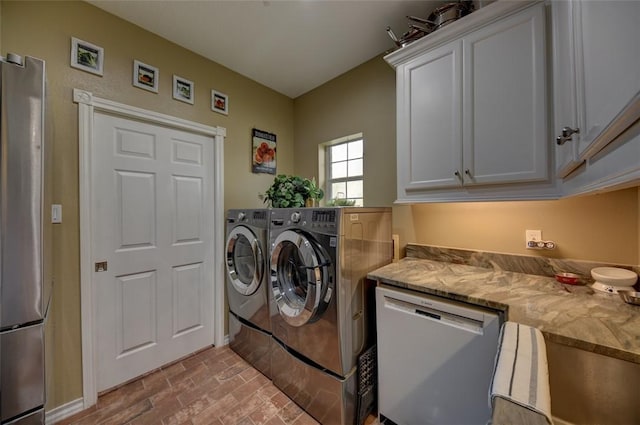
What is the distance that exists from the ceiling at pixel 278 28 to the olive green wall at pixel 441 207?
0.97 ft

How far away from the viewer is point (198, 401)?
5.41ft

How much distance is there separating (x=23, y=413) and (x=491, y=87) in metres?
→ 2.70

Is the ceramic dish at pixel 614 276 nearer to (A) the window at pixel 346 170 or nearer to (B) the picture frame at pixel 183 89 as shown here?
(A) the window at pixel 346 170

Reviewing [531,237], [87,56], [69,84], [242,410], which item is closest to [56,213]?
[69,84]

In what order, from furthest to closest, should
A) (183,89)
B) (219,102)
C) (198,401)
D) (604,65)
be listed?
(219,102) < (183,89) < (198,401) < (604,65)

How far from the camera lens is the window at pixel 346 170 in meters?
2.51

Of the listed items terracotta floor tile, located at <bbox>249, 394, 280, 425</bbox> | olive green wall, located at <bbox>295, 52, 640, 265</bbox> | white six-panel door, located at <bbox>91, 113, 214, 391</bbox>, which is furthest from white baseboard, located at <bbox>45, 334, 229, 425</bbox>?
olive green wall, located at <bbox>295, 52, 640, 265</bbox>

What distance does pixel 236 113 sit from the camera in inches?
96.3

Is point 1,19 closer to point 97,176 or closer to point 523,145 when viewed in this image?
point 97,176

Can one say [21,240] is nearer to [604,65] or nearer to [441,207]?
[604,65]

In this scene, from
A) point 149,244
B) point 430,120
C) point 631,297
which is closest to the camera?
point 631,297

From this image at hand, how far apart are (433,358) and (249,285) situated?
1418mm

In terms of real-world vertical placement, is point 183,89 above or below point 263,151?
above

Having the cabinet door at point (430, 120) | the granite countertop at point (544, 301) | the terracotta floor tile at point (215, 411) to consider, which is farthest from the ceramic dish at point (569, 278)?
the terracotta floor tile at point (215, 411)
